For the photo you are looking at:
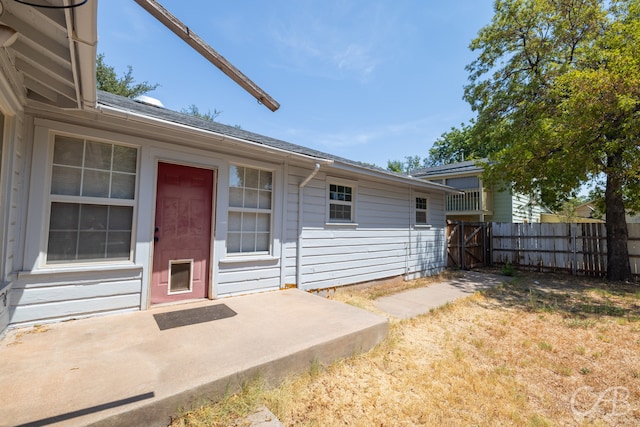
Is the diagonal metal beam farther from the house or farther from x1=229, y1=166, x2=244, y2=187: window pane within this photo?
x1=229, y1=166, x2=244, y2=187: window pane

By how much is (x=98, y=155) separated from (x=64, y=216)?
2.63 ft

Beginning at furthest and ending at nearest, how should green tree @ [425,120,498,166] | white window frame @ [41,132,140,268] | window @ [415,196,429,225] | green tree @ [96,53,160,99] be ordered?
green tree @ [425,120,498,166], green tree @ [96,53,160,99], window @ [415,196,429,225], white window frame @ [41,132,140,268]

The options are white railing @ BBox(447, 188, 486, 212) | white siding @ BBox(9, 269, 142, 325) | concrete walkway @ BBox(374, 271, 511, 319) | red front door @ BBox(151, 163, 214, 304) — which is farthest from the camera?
white railing @ BBox(447, 188, 486, 212)

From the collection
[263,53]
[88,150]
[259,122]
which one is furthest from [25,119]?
[259,122]

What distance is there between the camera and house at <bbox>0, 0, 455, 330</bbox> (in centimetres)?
232

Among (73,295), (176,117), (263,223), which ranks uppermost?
(176,117)

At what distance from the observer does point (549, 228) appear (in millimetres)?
9375

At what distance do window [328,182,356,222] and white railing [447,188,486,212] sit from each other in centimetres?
933

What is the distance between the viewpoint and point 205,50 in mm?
1849

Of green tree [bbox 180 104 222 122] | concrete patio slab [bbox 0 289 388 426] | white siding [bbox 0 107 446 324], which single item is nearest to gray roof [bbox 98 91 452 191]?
white siding [bbox 0 107 446 324]

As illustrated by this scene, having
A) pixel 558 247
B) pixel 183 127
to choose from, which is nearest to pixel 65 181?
pixel 183 127

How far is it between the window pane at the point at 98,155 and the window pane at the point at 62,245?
2.70 feet

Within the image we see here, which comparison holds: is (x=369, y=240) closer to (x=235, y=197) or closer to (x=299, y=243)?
(x=299, y=243)

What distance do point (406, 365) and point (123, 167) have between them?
13.8 ft
